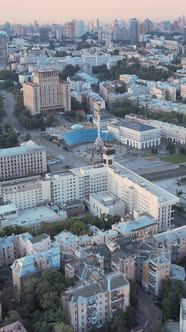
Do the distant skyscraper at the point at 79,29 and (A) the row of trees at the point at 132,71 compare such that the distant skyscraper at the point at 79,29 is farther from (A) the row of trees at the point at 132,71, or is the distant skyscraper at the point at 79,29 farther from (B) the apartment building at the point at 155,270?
(B) the apartment building at the point at 155,270

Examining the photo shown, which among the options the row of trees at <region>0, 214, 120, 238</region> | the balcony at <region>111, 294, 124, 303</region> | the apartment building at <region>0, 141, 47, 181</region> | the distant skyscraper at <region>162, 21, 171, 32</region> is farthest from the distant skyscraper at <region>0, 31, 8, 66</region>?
the balcony at <region>111, 294, 124, 303</region>

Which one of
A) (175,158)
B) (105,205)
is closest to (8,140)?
(175,158)

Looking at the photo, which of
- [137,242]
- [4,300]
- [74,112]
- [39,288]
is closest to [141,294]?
[137,242]

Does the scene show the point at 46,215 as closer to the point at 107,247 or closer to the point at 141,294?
the point at 107,247

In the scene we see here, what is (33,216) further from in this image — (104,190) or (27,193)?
(104,190)

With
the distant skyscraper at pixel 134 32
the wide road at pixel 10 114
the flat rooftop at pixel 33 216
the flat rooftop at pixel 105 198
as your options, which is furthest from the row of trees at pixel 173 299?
the distant skyscraper at pixel 134 32
